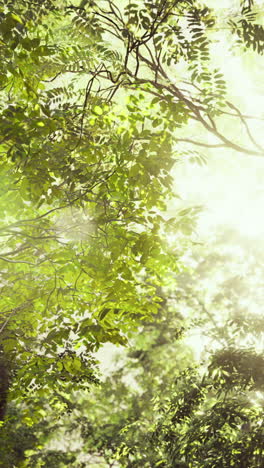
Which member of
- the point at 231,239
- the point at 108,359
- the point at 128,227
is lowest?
the point at 128,227

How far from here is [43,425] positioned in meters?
14.9

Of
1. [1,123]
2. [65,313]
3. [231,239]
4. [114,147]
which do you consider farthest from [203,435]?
[231,239]

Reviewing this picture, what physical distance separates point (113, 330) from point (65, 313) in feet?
2.99

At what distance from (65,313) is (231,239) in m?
12.2

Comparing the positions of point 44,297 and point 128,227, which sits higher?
point 128,227

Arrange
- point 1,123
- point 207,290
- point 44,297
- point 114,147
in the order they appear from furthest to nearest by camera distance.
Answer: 1. point 207,290
2. point 44,297
3. point 114,147
4. point 1,123

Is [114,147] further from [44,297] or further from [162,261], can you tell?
[44,297]

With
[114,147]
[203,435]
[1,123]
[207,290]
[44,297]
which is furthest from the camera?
[207,290]

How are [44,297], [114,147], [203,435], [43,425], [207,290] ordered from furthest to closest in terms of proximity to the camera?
1. [207,290]
2. [43,425]
3. [203,435]
4. [44,297]
5. [114,147]

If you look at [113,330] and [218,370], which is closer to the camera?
[113,330]

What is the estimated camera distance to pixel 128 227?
12.4 feet

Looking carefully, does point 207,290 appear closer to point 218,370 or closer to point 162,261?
point 218,370

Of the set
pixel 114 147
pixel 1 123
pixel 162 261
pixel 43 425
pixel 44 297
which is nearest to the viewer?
pixel 1 123

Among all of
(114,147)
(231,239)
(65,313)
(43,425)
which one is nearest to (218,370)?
(65,313)
